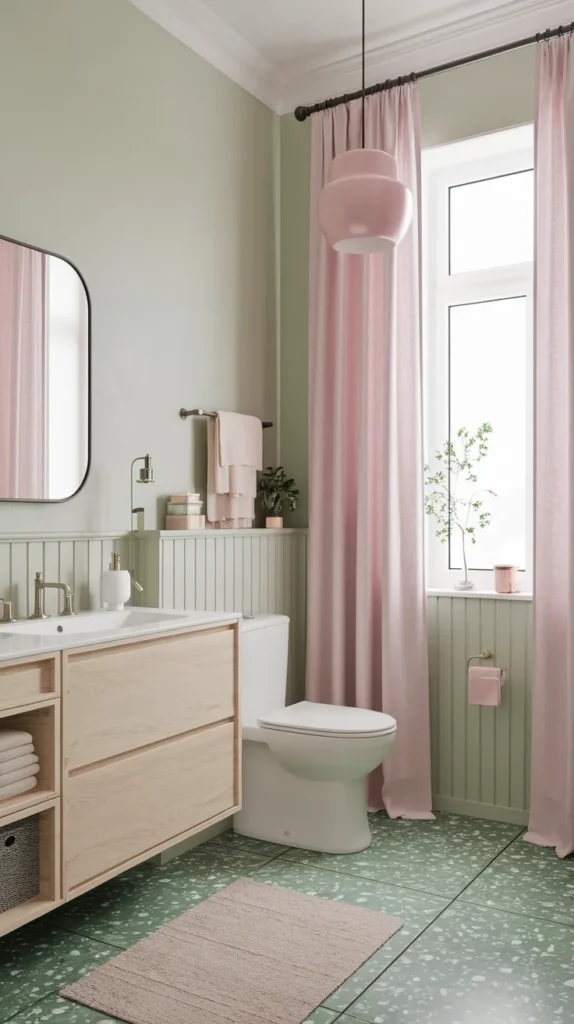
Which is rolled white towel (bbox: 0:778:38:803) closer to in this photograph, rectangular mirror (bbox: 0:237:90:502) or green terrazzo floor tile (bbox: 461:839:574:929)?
rectangular mirror (bbox: 0:237:90:502)

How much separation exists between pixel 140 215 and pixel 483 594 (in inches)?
71.0

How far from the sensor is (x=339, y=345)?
3.37m

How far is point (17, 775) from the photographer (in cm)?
192

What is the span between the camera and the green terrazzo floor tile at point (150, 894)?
226cm

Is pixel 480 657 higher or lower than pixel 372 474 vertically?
lower

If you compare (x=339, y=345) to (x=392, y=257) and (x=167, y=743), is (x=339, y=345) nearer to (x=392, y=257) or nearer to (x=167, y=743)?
(x=392, y=257)

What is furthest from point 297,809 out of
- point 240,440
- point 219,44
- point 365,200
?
point 219,44

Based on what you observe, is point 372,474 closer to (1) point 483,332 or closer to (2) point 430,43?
(1) point 483,332

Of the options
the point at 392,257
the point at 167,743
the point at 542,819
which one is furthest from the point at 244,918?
the point at 392,257

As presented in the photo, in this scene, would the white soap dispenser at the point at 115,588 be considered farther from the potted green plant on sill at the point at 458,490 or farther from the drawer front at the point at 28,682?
the potted green plant on sill at the point at 458,490

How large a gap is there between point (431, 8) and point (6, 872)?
123 inches

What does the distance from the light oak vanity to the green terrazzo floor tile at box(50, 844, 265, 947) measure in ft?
0.63

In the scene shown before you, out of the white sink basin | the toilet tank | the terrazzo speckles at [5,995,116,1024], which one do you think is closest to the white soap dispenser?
the white sink basin

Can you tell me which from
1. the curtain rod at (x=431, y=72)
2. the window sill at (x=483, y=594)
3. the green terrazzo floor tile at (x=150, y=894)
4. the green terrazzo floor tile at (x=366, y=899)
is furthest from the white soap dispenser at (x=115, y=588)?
the curtain rod at (x=431, y=72)
